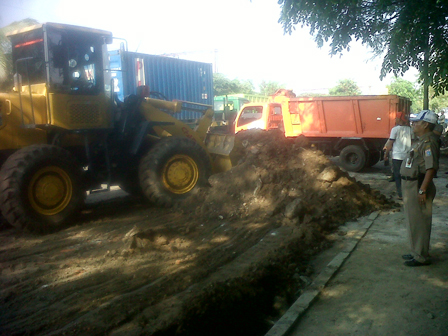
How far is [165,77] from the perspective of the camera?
614 inches

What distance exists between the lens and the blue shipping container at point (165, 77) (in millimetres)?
13844

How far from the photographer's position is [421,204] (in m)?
4.79

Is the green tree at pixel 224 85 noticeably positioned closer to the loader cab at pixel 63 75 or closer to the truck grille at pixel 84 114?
the loader cab at pixel 63 75

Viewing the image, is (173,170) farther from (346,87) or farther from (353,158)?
(346,87)

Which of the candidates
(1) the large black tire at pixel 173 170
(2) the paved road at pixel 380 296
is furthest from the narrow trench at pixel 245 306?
(1) the large black tire at pixel 173 170

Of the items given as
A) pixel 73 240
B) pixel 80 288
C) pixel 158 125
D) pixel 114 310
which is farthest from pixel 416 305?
pixel 158 125

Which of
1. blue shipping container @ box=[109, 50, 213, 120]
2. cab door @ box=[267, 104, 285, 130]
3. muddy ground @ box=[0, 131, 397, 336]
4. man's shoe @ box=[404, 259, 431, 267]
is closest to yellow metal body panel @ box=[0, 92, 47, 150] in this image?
muddy ground @ box=[0, 131, 397, 336]

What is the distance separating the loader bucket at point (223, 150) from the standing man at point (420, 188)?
446 cm

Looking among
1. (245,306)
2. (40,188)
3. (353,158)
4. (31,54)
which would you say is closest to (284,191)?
(245,306)

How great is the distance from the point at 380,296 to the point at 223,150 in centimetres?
541

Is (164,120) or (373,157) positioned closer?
(164,120)

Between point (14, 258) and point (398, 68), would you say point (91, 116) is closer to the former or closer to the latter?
point (14, 258)

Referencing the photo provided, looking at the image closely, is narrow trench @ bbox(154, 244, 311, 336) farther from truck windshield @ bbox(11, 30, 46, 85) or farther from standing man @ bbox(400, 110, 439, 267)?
truck windshield @ bbox(11, 30, 46, 85)

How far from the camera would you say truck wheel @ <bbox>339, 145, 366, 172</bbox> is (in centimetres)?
1311
